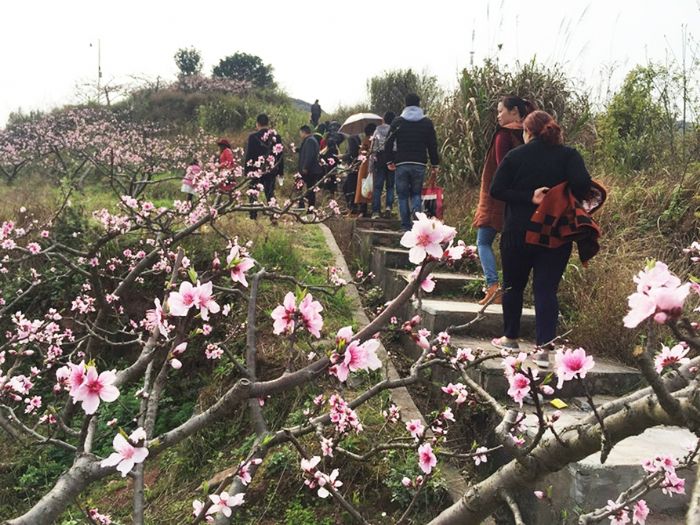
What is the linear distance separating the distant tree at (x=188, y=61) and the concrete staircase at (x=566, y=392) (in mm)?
34855

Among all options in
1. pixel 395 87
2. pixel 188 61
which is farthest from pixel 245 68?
pixel 395 87

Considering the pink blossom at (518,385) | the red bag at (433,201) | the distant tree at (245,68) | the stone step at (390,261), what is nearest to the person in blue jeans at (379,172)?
the red bag at (433,201)

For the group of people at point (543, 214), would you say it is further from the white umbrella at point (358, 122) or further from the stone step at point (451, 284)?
the white umbrella at point (358, 122)

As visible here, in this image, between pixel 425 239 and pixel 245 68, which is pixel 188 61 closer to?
pixel 245 68

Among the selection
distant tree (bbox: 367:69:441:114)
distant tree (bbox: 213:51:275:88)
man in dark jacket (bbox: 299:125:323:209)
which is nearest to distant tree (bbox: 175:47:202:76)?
distant tree (bbox: 213:51:275:88)

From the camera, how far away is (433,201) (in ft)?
20.6

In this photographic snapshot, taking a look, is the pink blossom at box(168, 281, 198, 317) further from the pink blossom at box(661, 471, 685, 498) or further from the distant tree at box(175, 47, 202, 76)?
the distant tree at box(175, 47, 202, 76)

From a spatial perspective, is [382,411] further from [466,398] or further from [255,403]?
[255,403]

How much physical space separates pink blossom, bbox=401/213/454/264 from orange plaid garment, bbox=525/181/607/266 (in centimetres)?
220

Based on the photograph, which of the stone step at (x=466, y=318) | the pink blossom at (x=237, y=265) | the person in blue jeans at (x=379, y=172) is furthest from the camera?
the person in blue jeans at (x=379, y=172)

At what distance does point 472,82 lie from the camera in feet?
26.8

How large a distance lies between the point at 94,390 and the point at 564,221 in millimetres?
2794

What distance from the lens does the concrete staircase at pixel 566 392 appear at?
7.95 feet

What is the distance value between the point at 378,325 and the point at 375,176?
21.0 ft
